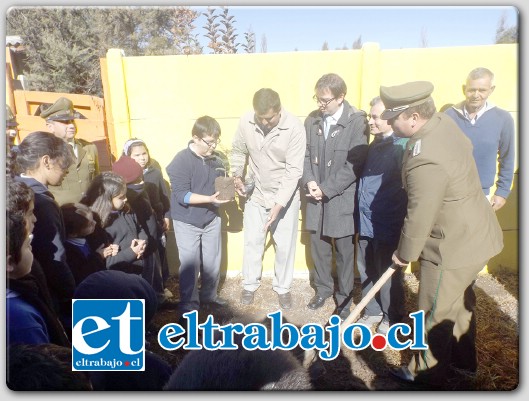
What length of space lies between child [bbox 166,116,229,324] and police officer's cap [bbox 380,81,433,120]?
861 mm

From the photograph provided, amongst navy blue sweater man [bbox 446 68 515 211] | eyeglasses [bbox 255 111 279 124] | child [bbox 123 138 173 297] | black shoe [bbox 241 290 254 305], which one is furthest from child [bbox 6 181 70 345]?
navy blue sweater man [bbox 446 68 515 211]

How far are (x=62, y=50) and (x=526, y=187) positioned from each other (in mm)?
2198

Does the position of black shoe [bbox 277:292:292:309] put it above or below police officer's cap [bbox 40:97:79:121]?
below

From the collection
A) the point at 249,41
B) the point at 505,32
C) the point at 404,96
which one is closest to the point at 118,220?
the point at 249,41

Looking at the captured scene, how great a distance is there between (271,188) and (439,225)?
930mm

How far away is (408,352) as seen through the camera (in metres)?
2.16

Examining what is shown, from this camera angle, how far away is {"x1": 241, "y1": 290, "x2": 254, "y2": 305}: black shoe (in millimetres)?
2340

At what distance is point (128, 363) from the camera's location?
1821 mm

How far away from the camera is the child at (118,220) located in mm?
2215

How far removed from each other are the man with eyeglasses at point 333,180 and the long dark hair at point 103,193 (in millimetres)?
1037

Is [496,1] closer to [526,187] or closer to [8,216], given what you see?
[526,187]

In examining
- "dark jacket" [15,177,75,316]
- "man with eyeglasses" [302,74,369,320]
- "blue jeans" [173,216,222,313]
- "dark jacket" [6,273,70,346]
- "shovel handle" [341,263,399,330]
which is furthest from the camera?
"blue jeans" [173,216,222,313]

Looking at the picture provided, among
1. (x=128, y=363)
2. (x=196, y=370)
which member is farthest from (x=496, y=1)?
(x=128, y=363)

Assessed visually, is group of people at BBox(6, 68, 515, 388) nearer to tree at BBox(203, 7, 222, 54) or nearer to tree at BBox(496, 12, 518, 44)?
tree at BBox(496, 12, 518, 44)
